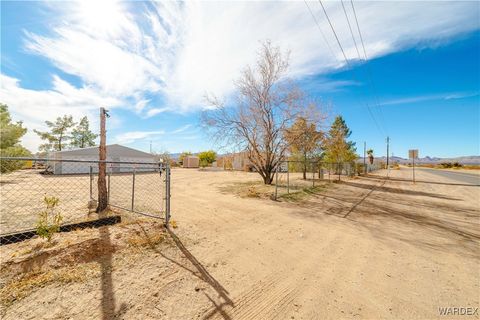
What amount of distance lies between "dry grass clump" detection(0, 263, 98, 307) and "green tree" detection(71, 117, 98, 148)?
5101 centimetres

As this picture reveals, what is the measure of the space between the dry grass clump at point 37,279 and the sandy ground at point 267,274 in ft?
0.24

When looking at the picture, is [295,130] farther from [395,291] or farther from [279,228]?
[395,291]

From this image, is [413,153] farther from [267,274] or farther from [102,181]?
[102,181]

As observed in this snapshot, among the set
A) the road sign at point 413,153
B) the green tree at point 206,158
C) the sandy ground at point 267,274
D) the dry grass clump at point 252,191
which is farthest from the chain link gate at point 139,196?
the green tree at point 206,158

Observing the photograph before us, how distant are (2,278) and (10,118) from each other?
22865 millimetres

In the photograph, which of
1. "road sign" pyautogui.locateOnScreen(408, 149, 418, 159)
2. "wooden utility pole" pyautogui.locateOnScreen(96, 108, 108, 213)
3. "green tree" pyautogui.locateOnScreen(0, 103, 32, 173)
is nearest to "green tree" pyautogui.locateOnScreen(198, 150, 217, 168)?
"green tree" pyautogui.locateOnScreen(0, 103, 32, 173)

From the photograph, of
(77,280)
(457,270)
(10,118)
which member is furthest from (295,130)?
(10,118)

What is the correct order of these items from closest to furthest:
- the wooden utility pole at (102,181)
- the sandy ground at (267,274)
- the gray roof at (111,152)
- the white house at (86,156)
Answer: the sandy ground at (267,274), the wooden utility pole at (102,181), the white house at (86,156), the gray roof at (111,152)

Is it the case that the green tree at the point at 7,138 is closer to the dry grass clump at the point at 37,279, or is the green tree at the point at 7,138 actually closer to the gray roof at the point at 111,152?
the gray roof at the point at 111,152

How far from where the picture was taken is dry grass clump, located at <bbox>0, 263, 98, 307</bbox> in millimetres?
2559

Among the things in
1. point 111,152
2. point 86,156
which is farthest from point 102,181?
point 111,152

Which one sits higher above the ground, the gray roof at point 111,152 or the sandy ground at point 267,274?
the gray roof at point 111,152

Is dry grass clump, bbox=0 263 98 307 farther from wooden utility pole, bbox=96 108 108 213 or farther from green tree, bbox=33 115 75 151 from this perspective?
green tree, bbox=33 115 75 151

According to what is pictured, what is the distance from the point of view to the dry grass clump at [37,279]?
256 centimetres
